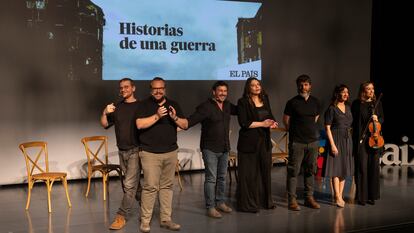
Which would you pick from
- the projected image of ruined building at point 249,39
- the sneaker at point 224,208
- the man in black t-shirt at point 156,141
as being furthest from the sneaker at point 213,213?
the projected image of ruined building at point 249,39

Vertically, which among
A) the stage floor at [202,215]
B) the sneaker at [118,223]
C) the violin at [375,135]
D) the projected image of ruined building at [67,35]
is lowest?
the stage floor at [202,215]

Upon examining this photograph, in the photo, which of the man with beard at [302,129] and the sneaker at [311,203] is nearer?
the man with beard at [302,129]

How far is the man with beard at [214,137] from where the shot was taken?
16.5ft

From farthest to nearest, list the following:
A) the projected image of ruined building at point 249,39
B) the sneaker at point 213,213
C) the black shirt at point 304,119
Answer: the projected image of ruined building at point 249,39 < the black shirt at point 304,119 < the sneaker at point 213,213

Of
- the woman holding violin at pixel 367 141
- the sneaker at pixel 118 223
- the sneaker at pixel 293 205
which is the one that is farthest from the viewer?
the woman holding violin at pixel 367 141

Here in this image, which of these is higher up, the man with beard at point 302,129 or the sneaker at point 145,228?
the man with beard at point 302,129

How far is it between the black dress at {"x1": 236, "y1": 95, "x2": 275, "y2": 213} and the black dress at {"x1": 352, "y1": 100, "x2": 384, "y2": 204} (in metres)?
1.03

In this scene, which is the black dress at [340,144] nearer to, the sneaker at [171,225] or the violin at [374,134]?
the violin at [374,134]

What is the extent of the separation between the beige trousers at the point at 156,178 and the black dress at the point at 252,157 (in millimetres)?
911

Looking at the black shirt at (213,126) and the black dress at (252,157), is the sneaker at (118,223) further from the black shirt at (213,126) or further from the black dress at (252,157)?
the black dress at (252,157)

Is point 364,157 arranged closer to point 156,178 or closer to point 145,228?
point 156,178

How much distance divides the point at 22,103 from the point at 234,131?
3.10 metres

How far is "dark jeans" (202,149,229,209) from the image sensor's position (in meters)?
5.04

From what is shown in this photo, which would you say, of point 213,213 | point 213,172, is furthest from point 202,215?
point 213,172
